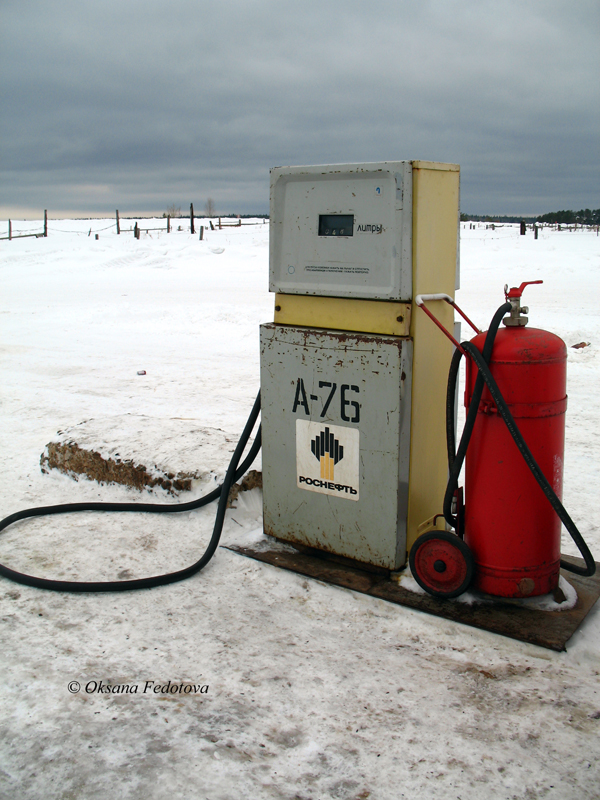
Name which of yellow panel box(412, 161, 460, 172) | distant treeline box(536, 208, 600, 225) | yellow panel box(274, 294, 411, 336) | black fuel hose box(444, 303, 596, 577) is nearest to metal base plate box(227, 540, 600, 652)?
black fuel hose box(444, 303, 596, 577)

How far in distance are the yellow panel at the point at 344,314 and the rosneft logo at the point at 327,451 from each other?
1.67 ft

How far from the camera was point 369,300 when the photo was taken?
9.68 ft

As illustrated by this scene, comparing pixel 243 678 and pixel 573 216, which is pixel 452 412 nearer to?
pixel 243 678

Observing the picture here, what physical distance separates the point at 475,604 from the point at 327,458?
913 mm

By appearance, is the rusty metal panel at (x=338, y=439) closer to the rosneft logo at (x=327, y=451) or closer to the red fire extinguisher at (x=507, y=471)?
the rosneft logo at (x=327, y=451)

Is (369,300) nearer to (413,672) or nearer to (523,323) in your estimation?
(523,323)

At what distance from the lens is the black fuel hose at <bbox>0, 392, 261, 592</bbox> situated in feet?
9.96

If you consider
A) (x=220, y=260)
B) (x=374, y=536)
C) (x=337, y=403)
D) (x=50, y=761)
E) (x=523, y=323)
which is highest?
(x=220, y=260)

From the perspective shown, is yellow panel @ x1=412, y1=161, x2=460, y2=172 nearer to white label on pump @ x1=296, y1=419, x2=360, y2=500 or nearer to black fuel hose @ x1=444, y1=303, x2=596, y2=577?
black fuel hose @ x1=444, y1=303, x2=596, y2=577

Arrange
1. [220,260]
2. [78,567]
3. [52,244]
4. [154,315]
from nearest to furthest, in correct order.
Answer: [78,567] < [154,315] < [220,260] < [52,244]

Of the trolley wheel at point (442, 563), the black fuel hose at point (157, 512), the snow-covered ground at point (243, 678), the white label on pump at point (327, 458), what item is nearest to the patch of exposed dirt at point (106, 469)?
the snow-covered ground at point (243, 678)

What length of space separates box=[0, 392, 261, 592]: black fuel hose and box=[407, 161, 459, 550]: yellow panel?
0.90 metres

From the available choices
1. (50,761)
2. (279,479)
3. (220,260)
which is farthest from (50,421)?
(220,260)

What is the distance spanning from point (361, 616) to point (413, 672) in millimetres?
417
